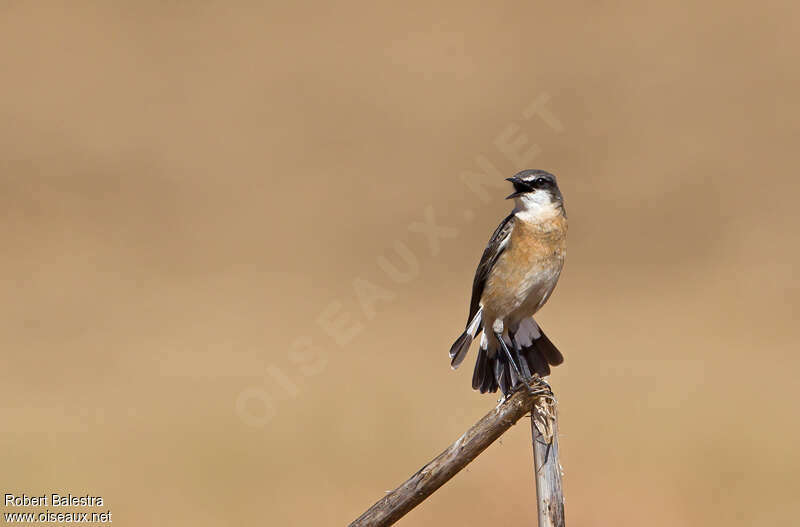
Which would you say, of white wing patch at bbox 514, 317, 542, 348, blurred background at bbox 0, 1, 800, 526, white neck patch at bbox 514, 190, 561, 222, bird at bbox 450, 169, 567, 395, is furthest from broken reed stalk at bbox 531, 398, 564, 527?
blurred background at bbox 0, 1, 800, 526

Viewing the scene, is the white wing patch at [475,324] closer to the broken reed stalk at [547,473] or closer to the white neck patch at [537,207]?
the white neck patch at [537,207]

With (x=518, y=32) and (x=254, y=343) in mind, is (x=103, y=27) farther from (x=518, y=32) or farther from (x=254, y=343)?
(x=254, y=343)

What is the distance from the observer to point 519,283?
5234 millimetres

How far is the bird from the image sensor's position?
5250mm

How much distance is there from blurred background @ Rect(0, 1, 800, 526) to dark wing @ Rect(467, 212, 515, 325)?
5.68 metres

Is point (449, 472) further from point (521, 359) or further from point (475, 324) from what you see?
point (475, 324)

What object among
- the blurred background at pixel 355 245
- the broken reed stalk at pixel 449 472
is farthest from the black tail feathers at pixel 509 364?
the blurred background at pixel 355 245

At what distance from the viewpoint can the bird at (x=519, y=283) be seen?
525cm

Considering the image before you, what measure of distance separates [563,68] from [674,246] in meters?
5.55

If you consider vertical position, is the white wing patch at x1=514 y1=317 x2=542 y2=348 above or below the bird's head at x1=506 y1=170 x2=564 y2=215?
below

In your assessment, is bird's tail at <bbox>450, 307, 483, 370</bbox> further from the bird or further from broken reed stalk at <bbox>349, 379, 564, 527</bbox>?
broken reed stalk at <bbox>349, 379, 564, 527</bbox>

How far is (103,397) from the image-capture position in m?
13.7

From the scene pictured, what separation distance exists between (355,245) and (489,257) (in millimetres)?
13268

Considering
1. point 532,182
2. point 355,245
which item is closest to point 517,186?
point 532,182
